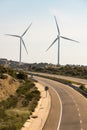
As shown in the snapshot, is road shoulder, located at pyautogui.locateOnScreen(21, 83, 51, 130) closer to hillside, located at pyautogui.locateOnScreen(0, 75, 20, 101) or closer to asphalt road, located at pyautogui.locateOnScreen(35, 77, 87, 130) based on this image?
asphalt road, located at pyautogui.locateOnScreen(35, 77, 87, 130)

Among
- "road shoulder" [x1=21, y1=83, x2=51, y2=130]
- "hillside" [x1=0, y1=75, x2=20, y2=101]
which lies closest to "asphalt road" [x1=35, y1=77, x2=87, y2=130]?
"road shoulder" [x1=21, y1=83, x2=51, y2=130]

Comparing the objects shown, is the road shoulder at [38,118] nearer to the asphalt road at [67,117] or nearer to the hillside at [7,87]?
the asphalt road at [67,117]

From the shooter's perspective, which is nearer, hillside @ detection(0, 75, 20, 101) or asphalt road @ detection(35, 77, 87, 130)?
asphalt road @ detection(35, 77, 87, 130)

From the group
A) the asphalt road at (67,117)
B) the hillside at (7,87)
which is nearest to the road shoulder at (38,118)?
the asphalt road at (67,117)

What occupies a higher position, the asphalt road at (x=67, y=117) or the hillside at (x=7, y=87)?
the hillside at (x=7, y=87)

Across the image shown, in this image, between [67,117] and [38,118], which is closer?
[38,118]

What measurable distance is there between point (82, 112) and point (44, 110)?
5310mm

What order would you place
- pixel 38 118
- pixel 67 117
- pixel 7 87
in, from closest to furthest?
pixel 38 118 → pixel 67 117 → pixel 7 87

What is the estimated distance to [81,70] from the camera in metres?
169

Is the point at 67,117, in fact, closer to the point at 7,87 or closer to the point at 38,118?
the point at 38,118

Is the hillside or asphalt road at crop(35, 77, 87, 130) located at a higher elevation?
the hillside

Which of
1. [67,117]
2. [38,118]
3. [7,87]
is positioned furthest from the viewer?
[7,87]

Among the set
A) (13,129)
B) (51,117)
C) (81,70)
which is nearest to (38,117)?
(51,117)

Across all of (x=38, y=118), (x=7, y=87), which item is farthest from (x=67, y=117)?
(x=7, y=87)
